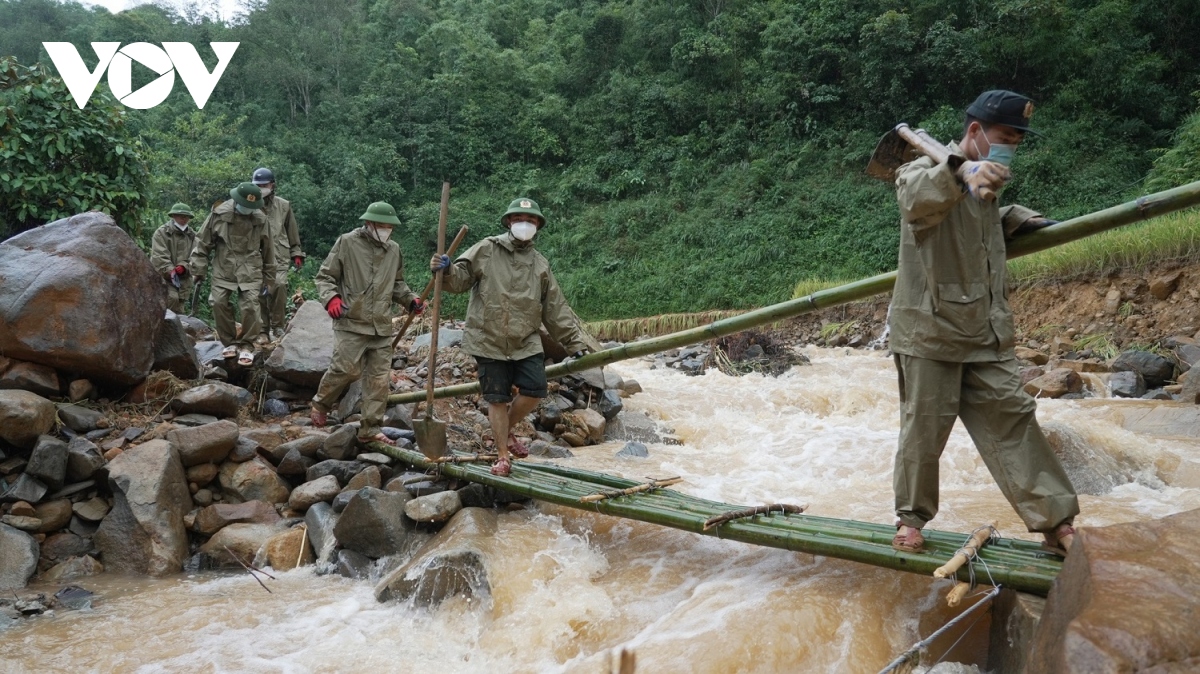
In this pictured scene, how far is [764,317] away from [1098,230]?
5.11 feet

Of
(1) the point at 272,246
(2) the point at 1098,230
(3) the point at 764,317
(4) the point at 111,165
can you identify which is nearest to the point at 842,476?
(3) the point at 764,317

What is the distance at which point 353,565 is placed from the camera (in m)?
4.73

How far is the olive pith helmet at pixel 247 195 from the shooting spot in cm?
720

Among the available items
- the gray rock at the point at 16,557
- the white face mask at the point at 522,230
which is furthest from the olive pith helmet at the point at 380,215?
the gray rock at the point at 16,557

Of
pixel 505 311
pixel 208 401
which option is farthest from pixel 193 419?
pixel 505 311

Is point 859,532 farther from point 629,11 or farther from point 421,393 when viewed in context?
point 629,11

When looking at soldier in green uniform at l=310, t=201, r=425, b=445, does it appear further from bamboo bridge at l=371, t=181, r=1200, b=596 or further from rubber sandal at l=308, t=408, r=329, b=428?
bamboo bridge at l=371, t=181, r=1200, b=596

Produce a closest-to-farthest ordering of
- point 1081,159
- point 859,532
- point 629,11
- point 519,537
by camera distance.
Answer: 1. point 859,532
2. point 519,537
3. point 1081,159
4. point 629,11

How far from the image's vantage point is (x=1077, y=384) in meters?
8.19

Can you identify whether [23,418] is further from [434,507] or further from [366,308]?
[434,507]

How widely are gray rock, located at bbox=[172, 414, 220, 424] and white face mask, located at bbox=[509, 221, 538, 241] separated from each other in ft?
9.15

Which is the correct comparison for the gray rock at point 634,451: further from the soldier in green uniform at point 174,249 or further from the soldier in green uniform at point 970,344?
the soldier in green uniform at point 174,249

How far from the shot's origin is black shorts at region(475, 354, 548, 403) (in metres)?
5.21

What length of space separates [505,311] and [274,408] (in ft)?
9.15
